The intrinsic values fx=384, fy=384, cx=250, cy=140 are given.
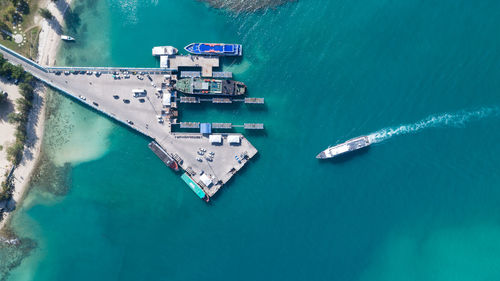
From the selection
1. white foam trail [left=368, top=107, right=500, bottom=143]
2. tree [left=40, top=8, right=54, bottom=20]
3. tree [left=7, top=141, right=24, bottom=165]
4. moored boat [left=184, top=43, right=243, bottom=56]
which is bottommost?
tree [left=7, top=141, right=24, bottom=165]

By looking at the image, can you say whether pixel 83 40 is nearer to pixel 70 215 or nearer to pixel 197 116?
pixel 197 116

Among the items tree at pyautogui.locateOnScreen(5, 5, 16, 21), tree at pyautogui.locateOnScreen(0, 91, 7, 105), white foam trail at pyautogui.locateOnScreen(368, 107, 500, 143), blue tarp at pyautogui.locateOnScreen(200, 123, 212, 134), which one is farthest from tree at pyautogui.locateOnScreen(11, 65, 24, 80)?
white foam trail at pyautogui.locateOnScreen(368, 107, 500, 143)

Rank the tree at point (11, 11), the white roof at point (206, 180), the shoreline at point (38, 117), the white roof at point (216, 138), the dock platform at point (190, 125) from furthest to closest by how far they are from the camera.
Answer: the shoreline at point (38, 117) < the dock platform at point (190, 125) < the tree at point (11, 11) < the white roof at point (206, 180) < the white roof at point (216, 138)

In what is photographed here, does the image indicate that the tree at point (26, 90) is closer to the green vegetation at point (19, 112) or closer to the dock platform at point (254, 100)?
the green vegetation at point (19, 112)

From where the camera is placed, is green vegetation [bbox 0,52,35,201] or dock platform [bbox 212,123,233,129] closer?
green vegetation [bbox 0,52,35,201]

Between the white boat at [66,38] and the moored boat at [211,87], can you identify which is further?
the white boat at [66,38]

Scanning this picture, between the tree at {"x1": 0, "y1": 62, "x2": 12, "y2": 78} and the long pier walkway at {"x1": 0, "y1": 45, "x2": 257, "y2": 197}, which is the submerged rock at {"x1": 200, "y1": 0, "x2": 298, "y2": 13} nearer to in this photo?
the long pier walkway at {"x1": 0, "y1": 45, "x2": 257, "y2": 197}

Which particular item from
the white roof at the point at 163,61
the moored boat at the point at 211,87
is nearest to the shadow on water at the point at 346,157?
the moored boat at the point at 211,87

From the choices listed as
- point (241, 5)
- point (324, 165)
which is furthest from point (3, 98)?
point (324, 165)
